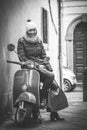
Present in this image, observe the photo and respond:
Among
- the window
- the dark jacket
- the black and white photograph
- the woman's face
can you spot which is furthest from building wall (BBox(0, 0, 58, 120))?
the window

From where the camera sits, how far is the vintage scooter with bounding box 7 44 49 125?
6.06 m

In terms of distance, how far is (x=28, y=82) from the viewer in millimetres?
6344

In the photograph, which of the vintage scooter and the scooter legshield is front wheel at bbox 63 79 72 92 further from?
the scooter legshield

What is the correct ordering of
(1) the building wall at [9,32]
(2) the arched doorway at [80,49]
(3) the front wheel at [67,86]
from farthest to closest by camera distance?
(2) the arched doorway at [80,49], (3) the front wheel at [67,86], (1) the building wall at [9,32]

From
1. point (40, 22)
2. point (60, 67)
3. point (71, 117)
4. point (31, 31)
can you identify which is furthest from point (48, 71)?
point (60, 67)

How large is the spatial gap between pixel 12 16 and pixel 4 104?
6.02 feet

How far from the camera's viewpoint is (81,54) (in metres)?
19.8

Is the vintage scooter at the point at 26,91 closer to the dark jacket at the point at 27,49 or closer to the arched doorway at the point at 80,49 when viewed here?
the dark jacket at the point at 27,49

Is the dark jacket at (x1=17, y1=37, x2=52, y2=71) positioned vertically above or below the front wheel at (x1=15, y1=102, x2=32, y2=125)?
above

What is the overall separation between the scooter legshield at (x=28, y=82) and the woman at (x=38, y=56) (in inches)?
9.0

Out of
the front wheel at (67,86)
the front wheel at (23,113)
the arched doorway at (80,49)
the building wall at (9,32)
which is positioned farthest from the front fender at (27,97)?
the arched doorway at (80,49)

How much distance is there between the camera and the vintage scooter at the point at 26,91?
606 cm

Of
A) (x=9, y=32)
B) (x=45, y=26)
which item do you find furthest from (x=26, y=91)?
(x=45, y=26)

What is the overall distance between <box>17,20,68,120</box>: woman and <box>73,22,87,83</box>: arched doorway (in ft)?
42.5
